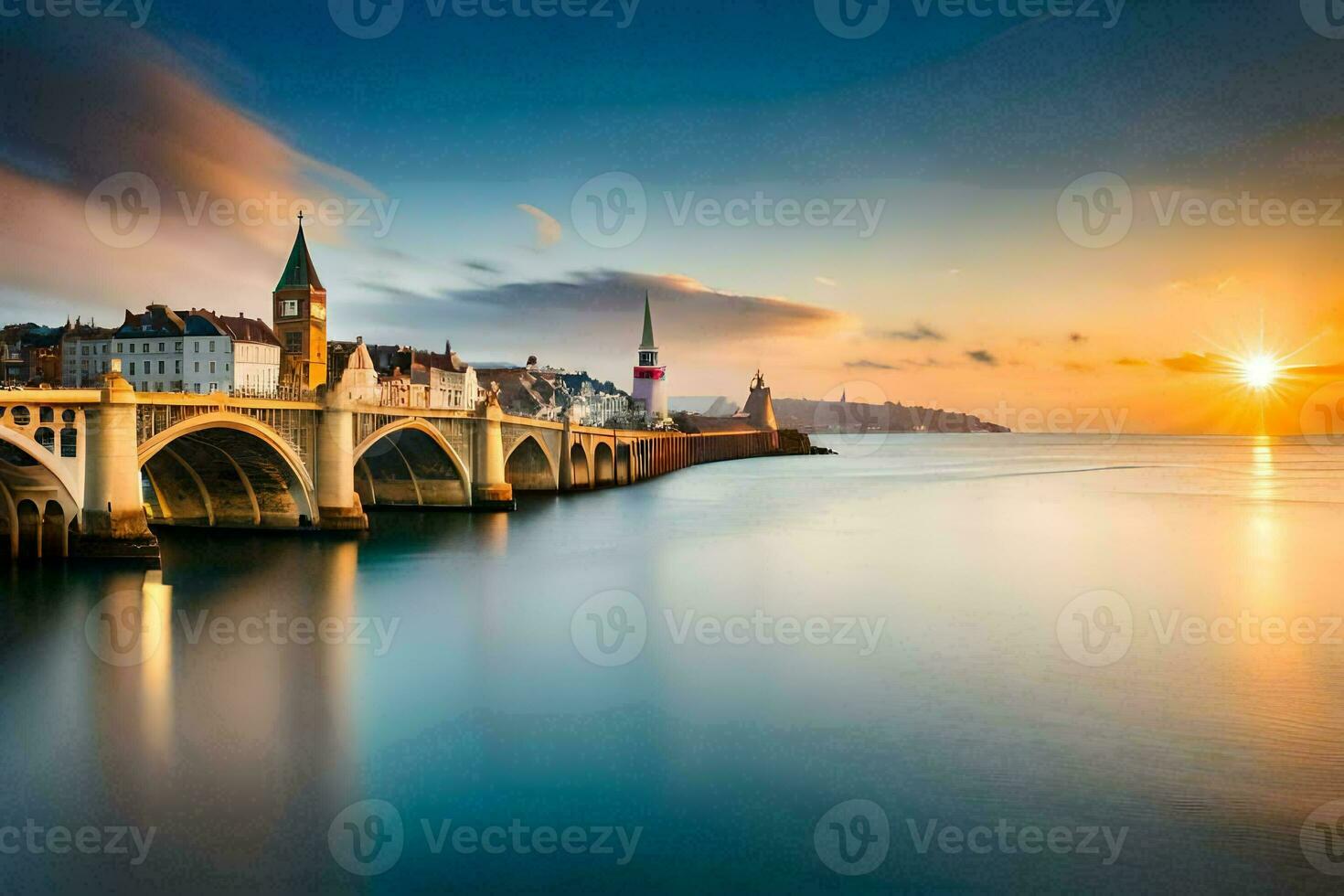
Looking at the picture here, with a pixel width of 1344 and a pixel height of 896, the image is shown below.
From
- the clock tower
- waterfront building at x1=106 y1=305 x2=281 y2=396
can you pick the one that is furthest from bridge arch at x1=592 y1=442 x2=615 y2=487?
waterfront building at x1=106 y1=305 x2=281 y2=396

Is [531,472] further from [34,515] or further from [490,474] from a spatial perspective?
[34,515]

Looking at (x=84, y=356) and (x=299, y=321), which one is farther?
(x=299, y=321)

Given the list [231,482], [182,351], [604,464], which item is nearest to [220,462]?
[231,482]

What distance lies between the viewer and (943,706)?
17.4 meters

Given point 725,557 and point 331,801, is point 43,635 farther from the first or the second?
point 725,557

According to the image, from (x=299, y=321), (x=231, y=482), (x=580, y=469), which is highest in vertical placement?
(x=299, y=321)

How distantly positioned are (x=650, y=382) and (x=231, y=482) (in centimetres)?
12898

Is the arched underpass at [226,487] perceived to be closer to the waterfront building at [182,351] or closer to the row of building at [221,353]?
the row of building at [221,353]

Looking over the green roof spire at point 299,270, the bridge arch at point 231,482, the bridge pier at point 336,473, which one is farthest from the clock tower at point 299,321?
the bridge pier at point 336,473

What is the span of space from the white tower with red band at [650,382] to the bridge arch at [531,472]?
298ft

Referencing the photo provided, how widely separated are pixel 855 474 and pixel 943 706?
327 feet

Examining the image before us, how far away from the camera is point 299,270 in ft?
277

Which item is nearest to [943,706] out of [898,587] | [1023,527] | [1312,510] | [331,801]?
[331,801]

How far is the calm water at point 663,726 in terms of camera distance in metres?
11.1
